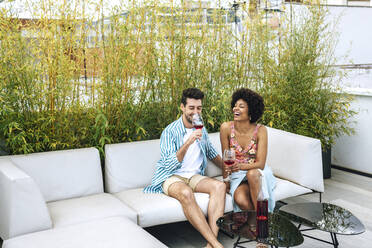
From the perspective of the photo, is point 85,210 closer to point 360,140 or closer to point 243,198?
point 243,198

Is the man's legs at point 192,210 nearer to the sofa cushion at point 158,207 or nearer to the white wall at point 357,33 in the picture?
the sofa cushion at point 158,207

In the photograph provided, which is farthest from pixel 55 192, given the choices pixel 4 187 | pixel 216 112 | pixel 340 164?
pixel 340 164

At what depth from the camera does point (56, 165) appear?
10.9 feet

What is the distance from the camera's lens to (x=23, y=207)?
107 inches

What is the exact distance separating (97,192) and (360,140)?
11.3 feet

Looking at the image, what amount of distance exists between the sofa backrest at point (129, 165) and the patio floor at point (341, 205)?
448 mm

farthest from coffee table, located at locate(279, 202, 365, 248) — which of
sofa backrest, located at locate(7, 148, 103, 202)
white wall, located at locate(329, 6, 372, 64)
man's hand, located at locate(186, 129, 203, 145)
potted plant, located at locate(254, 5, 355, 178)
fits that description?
white wall, located at locate(329, 6, 372, 64)

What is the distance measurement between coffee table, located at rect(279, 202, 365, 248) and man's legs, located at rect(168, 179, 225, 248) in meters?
0.53

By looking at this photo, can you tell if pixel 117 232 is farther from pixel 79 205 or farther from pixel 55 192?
pixel 55 192

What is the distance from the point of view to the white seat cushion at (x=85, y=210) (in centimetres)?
291

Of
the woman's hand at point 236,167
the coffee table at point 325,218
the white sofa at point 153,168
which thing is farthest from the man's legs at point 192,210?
the coffee table at point 325,218

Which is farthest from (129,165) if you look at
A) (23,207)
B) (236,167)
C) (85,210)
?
(23,207)

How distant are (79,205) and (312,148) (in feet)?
6.52

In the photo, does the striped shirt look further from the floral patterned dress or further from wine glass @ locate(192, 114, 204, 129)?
the floral patterned dress
